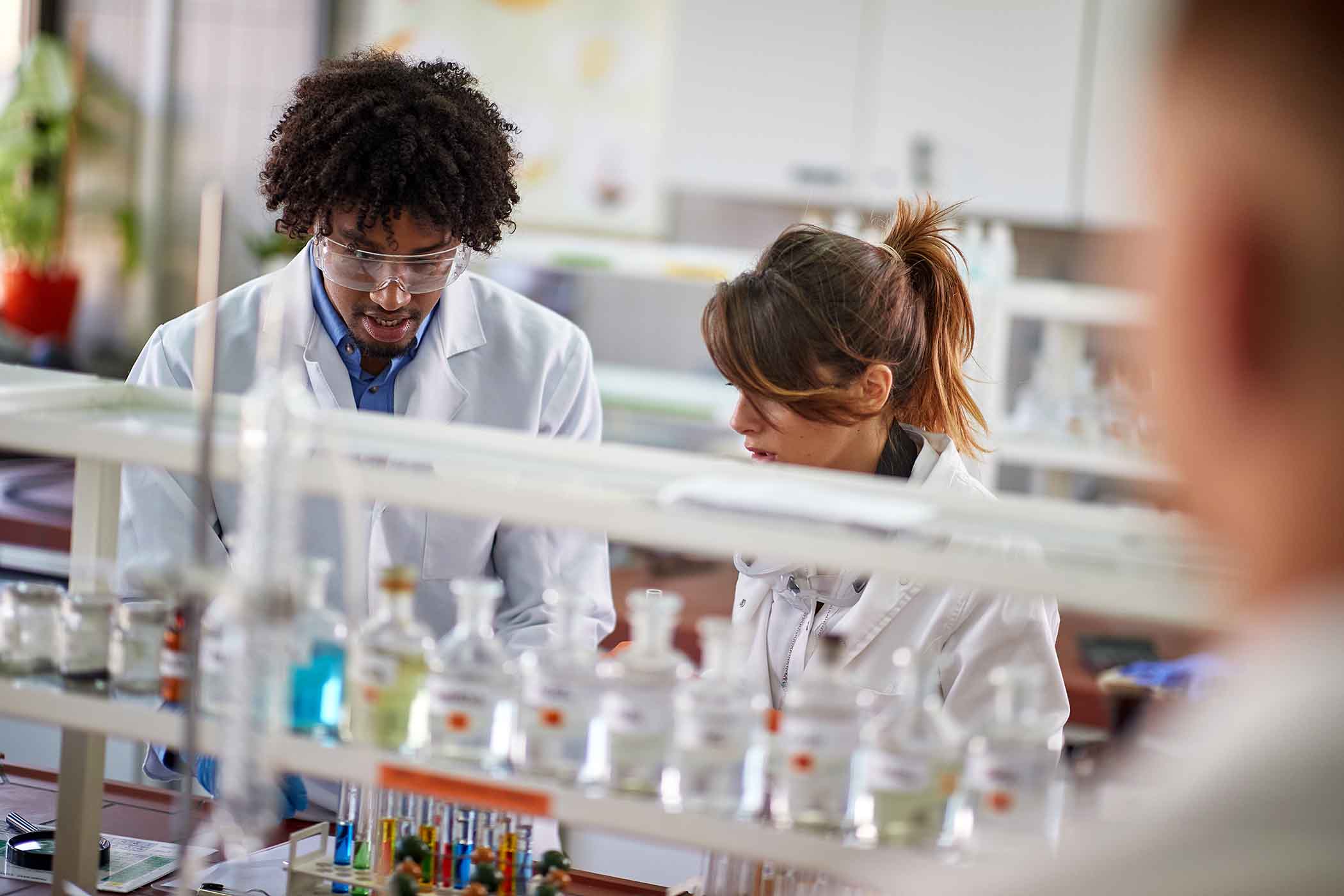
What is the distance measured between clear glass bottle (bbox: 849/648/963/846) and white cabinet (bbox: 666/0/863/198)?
3.75 m

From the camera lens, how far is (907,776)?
3.92 ft

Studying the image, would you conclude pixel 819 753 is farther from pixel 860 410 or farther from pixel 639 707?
pixel 860 410

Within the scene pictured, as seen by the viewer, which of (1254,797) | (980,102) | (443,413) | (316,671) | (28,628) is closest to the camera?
(1254,797)

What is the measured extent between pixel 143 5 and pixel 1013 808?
5.87 m

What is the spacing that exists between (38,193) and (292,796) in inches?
181

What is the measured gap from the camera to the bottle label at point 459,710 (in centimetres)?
127

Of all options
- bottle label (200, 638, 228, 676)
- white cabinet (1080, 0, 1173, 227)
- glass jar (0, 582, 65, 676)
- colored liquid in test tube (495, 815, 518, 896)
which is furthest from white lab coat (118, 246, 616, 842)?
white cabinet (1080, 0, 1173, 227)

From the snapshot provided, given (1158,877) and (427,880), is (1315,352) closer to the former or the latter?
(1158,877)

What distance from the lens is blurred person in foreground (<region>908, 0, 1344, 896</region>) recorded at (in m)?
0.59

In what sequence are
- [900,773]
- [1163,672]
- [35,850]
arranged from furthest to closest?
1. [1163,672]
2. [35,850]
3. [900,773]

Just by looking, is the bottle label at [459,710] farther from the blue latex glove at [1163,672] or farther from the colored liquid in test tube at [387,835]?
the blue latex glove at [1163,672]

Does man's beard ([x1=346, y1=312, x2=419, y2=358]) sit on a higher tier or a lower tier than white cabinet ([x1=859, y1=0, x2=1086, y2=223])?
lower

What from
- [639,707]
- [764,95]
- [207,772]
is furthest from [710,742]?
[764,95]

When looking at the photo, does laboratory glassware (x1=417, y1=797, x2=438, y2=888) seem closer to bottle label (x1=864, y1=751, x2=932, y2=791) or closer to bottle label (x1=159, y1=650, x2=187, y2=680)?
bottle label (x1=159, y1=650, x2=187, y2=680)
